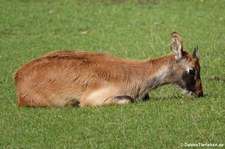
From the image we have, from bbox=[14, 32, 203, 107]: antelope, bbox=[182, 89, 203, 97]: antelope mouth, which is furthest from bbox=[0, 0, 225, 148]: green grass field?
bbox=[14, 32, 203, 107]: antelope

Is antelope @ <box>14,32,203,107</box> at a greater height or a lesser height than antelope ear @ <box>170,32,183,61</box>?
lesser

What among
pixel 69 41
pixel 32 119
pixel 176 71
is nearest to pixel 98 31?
pixel 69 41

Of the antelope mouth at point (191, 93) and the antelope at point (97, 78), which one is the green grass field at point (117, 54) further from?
the antelope at point (97, 78)

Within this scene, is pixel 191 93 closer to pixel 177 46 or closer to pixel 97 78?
pixel 177 46

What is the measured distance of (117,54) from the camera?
17.0 m

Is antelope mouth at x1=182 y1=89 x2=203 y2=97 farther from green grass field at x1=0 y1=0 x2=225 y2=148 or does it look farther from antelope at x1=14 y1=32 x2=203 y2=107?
green grass field at x1=0 y1=0 x2=225 y2=148

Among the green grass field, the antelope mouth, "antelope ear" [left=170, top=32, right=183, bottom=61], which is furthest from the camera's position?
"antelope ear" [left=170, top=32, right=183, bottom=61]

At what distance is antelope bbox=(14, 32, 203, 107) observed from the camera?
12031mm

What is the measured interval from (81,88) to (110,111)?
989 mm

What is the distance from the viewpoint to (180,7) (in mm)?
22656

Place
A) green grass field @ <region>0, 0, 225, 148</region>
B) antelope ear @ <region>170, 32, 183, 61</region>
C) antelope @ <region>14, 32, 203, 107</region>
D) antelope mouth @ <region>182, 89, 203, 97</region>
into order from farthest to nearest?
antelope ear @ <region>170, 32, 183, 61</region>, antelope mouth @ <region>182, 89, 203, 97</region>, antelope @ <region>14, 32, 203, 107</region>, green grass field @ <region>0, 0, 225, 148</region>

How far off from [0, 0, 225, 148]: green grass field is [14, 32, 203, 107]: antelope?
1.08ft

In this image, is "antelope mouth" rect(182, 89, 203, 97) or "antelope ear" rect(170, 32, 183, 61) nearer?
"antelope mouth" rect(182, 89, 203, 97)

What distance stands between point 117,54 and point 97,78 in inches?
197
